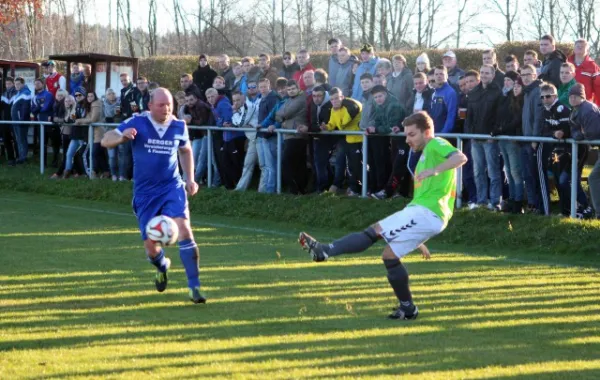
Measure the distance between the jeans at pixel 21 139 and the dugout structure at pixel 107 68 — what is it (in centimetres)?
143

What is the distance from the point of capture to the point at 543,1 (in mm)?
37531

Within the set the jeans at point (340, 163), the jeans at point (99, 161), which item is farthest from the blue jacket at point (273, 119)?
the jeans at point (99, 161)

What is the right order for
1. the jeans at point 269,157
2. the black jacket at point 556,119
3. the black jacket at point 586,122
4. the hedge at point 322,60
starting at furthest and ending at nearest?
the hedge at point 322,60
the jeans at point 269,157
the black jacket at point 556,119
the black jacket at point 586,122

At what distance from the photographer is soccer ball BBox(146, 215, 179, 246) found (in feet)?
32.4

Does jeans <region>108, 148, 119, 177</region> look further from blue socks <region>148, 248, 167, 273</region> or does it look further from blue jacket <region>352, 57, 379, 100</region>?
blue socks <region>148, 248, 167, 273</region>

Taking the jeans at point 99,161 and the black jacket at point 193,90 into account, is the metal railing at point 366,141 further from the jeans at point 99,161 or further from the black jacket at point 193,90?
the black jacket at point 193,90

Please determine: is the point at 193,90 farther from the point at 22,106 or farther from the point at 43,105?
the point at 22,106

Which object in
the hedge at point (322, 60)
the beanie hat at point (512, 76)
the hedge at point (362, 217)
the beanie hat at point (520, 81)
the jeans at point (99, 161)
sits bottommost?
the hedge at point (362, 217)

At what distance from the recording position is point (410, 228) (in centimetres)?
926

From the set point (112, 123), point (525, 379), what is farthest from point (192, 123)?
point (525, 379)

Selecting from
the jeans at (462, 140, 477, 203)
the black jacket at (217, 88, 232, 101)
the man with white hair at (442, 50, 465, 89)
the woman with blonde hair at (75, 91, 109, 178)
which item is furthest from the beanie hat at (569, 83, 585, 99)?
the woman with blonde hair at (75, 91, 109, 178)

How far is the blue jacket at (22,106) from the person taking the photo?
84.7 feet

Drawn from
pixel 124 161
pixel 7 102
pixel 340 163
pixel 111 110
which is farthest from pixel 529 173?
pixel 7 102

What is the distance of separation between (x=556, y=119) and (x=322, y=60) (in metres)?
15.6
